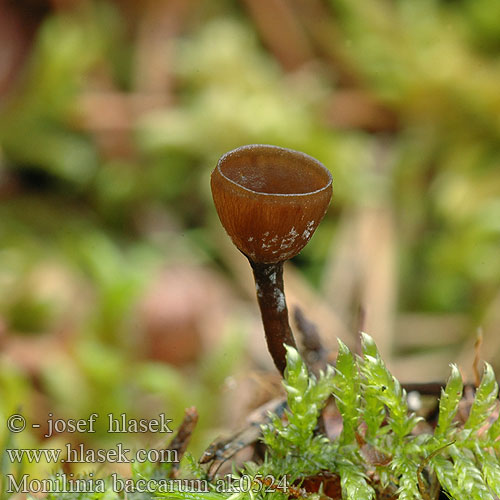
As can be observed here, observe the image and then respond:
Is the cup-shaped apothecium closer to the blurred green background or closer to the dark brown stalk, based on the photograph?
the dark brown stalk

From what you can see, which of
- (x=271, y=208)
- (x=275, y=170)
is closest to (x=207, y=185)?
(x=275, y=170)

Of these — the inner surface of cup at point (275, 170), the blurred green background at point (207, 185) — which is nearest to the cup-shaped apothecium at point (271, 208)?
the inner surface of cup at point (275, 170)

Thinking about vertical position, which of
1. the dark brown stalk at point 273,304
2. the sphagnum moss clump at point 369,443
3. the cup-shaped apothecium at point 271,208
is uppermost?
the cup-shaped apothecium at point 271,208

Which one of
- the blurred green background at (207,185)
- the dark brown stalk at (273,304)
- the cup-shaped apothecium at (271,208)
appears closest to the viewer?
the cup-shaped apothecium at (271,208)

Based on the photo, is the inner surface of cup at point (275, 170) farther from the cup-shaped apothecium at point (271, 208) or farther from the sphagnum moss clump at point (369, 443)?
the sphagnum moss clump at point (369, 443)

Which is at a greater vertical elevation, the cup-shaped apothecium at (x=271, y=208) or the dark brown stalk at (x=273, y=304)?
the cup-shaped apothecium at (x=271, y=208)

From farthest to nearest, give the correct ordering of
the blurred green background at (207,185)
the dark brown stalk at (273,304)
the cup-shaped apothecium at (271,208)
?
the blurred green background at (207,185) < the dark brown stalk at (273,304) < the cup-shaped apothecium at (271,208)

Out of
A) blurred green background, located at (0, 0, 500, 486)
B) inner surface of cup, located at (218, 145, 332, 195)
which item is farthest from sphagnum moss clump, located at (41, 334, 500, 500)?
blurred green background, located at (0, 0, 500, 486)

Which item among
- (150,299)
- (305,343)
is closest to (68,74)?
(150,299)
